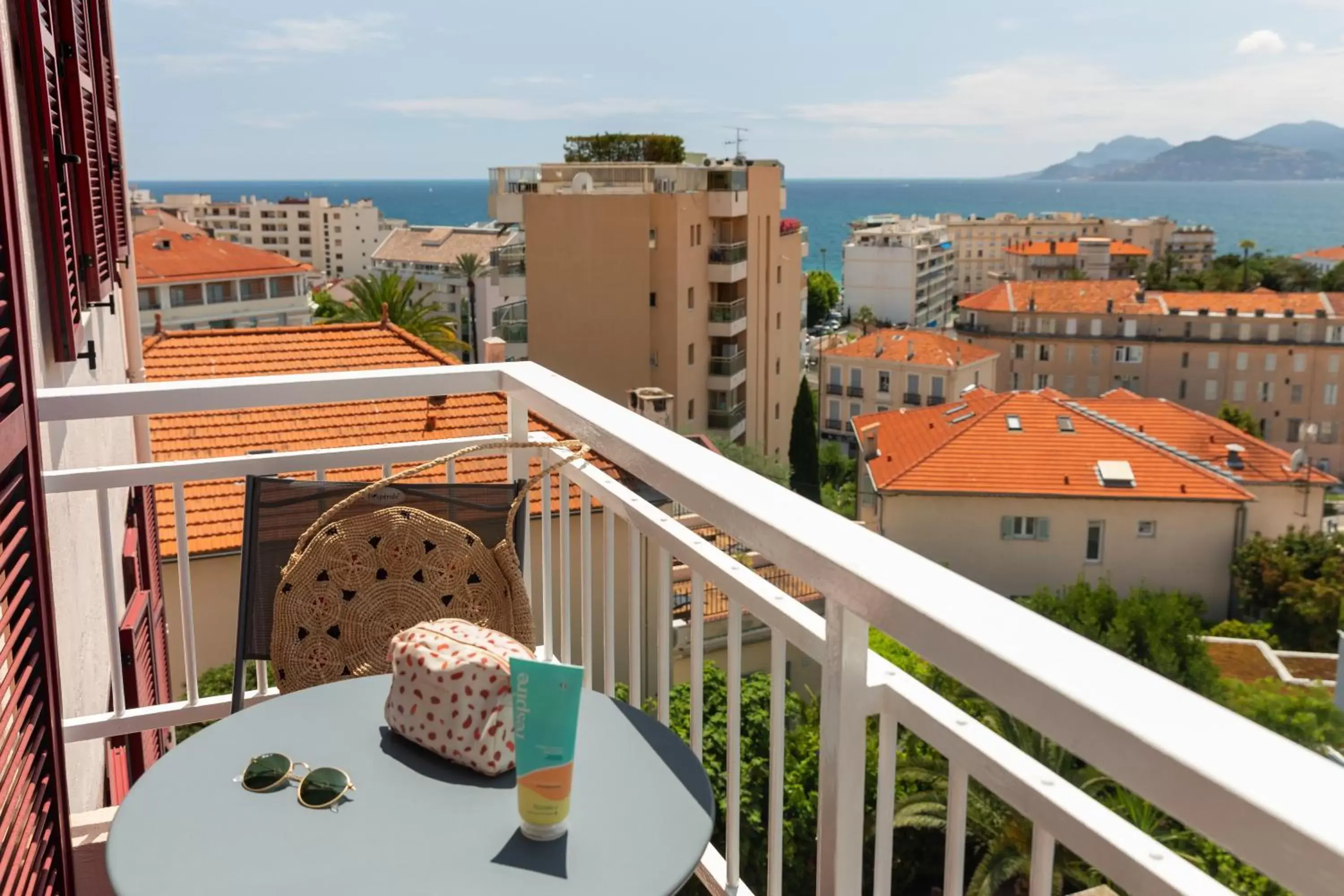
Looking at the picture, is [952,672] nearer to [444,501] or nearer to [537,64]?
[444,501]

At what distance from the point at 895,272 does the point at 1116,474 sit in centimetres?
4695

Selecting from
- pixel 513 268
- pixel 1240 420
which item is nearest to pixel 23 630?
pixel 513 268

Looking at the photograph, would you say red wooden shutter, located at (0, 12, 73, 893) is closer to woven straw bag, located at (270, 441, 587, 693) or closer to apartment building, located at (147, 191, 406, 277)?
woven straw bag, located at (270, 441, 587, 693)

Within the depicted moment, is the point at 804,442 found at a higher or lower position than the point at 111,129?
lower

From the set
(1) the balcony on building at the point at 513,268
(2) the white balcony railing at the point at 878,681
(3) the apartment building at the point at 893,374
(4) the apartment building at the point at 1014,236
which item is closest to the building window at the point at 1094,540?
(3) the apartment building at the point at 893,374

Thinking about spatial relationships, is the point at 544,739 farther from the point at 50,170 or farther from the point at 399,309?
the point at 399,309

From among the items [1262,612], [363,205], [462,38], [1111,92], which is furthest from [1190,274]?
[1111,92]

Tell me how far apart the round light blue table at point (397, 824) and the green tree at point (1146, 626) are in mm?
20118

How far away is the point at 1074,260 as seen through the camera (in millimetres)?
74938

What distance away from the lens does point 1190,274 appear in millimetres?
69062

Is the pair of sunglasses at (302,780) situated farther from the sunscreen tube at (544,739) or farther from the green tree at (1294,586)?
the green tree at (1294,586)

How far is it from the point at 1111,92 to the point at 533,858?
597 ft

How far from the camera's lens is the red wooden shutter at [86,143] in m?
2.86

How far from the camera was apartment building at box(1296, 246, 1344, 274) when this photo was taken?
78.1 metres
